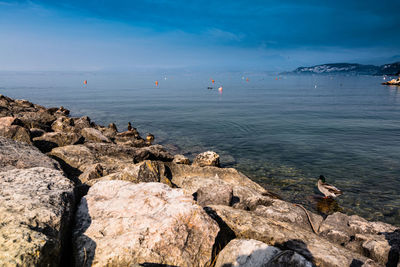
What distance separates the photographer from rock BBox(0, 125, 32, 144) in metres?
12.1

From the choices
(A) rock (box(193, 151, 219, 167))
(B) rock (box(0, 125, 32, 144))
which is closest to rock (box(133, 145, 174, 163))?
(A) rock (box(193, 151, 219, 167))

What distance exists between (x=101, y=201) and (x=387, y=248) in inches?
289

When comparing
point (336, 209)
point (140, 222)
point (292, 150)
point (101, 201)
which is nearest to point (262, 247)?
point (140, 222)

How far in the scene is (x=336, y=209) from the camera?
1159cm

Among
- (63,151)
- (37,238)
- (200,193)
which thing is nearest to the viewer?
(37,238)

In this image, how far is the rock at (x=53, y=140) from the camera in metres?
12.7

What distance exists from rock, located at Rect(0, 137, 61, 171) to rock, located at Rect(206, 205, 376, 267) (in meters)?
5.59

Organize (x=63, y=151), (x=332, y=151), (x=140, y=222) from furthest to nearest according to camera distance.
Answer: (x=332, y=151) → (x=63, y=151) → (x=140, y=222)

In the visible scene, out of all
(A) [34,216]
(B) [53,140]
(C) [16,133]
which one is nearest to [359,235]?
(A) [34,216]

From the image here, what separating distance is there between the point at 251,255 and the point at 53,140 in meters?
12.6

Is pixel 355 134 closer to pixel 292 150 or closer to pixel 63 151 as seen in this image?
pixel 292 150

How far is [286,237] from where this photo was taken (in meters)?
5.51

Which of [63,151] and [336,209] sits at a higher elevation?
[63,151]

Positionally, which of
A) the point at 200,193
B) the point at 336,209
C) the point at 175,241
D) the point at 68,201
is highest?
the point at 68,201
